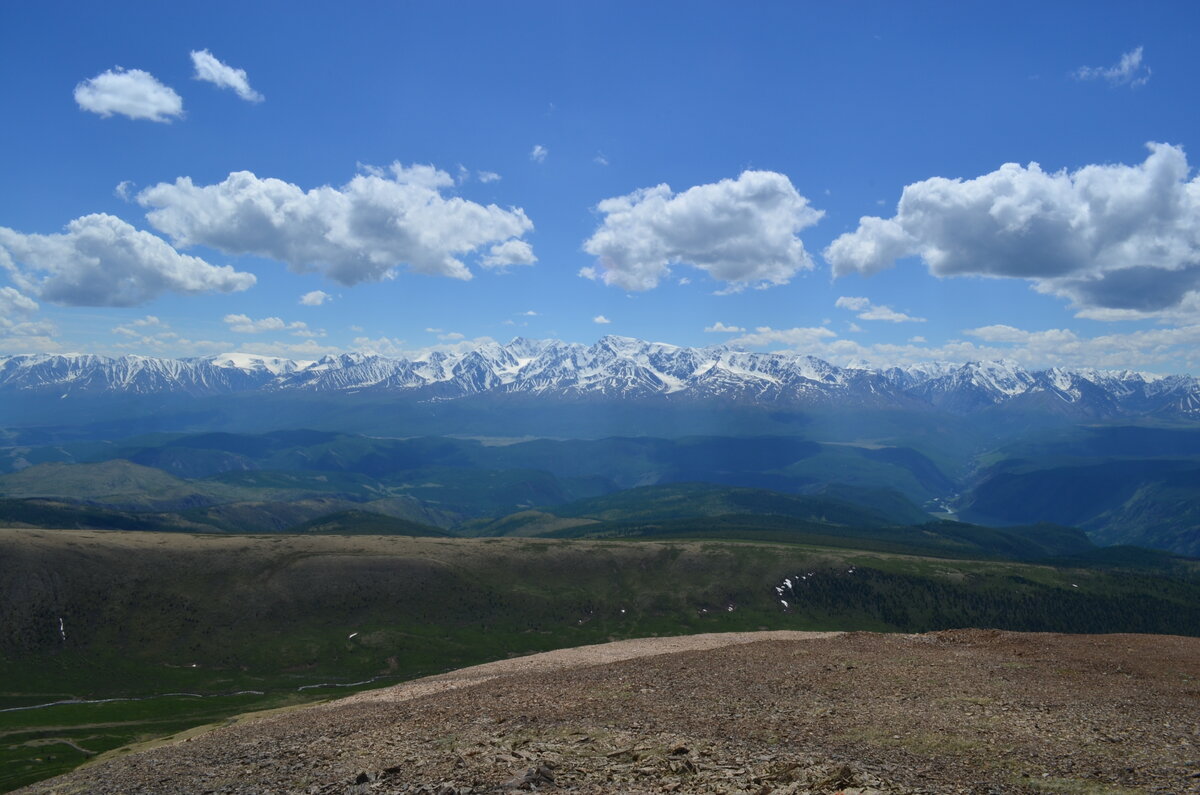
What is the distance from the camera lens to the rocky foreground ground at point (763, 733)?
29703 millimetres

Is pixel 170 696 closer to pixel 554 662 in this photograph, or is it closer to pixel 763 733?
pixel 554 662

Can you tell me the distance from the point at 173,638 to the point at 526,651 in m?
89.2

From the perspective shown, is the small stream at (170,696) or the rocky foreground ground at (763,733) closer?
the rocky foreground ground at (763,733)

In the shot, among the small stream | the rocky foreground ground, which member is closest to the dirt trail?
the rocky foreground ground

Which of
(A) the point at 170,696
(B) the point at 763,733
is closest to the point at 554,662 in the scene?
(B) the point at 763,733

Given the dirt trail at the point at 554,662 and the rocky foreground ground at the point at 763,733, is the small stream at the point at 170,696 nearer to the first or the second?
the dirt trail at the point at 554,662

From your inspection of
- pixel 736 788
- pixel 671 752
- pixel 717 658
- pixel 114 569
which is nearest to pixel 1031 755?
pixel 736 788

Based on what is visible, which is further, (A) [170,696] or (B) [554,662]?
(A) [170,696]

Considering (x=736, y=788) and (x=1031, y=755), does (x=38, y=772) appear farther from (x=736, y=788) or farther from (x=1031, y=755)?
(x=1031, y=755)

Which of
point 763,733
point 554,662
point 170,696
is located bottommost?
point 170,696

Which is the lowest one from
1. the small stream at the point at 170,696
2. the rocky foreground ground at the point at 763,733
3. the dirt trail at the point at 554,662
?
the small stream at the point at 170,696

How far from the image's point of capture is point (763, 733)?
36469 mm

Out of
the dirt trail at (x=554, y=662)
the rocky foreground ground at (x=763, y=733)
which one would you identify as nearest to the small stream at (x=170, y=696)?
the dirt trail at (x=554, y=662)

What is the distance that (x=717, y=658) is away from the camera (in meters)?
61.0
